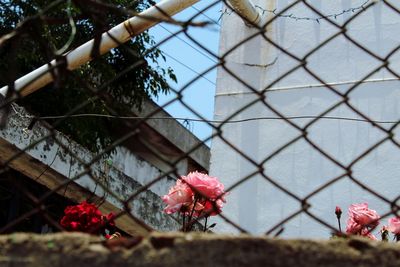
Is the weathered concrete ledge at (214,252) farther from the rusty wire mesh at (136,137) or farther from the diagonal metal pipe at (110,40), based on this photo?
the diagonal metal pipe at (110,40)

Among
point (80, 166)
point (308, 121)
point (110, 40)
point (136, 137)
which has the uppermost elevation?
point (308, 121)

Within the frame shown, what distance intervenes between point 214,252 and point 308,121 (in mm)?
5234

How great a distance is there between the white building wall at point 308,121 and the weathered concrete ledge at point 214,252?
15.3 ft

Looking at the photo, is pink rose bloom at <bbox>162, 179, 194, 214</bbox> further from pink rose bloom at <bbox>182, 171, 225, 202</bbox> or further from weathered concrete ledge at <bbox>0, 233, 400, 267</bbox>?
weathered concrete ledge at <bbox>0, 233, 400, 267</bbox>

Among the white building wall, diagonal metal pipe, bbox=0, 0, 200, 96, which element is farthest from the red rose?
the white building wall

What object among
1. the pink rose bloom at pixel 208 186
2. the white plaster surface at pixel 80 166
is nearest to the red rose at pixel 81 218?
the pink rose bloom at pixel 208 186

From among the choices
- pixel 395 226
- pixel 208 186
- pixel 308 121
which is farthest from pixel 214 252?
pixel 308 121

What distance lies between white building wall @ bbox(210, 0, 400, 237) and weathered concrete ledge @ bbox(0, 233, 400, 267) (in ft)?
15.3

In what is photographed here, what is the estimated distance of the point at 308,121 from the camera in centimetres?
630

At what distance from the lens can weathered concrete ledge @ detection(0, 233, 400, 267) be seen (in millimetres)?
1131

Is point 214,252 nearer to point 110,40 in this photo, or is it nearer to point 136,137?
point 136,137

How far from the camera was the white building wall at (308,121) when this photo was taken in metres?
5.95

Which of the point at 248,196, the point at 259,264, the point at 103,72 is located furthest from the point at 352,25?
the point at 259,264

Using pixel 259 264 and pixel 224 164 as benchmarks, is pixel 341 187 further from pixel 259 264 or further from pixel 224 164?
pixel 259 264
